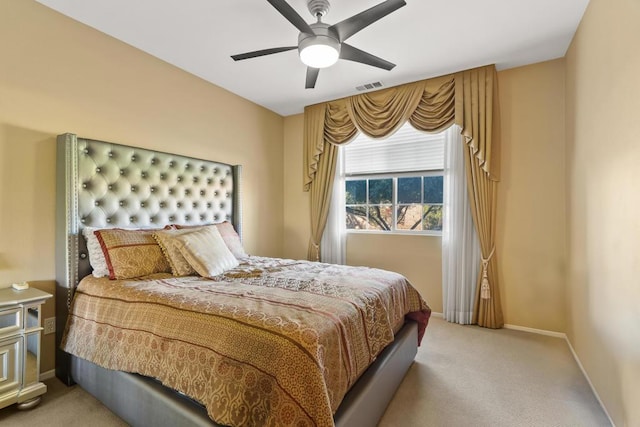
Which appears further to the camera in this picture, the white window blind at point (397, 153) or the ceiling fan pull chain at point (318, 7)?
the white window blind at point (397, 153)

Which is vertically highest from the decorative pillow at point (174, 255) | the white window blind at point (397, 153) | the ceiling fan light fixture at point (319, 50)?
the ceiling fan light fixture at point (319, 50)

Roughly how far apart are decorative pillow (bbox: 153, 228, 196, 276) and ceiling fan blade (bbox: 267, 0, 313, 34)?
68.3 inches

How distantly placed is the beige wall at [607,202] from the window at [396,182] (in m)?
1.24

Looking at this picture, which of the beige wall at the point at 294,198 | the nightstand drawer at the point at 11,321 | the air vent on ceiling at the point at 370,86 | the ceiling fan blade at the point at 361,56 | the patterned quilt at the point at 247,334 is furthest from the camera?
the beige wall at the point at 294,198

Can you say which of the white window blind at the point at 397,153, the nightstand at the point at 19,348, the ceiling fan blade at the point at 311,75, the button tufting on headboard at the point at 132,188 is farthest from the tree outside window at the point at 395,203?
the nightstand at the point at 19,348

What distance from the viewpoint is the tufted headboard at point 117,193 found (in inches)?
78.3

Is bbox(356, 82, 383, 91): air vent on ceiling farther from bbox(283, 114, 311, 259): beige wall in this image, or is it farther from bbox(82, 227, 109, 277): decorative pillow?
bbox(82, 227, 109, 277): decorative pillow

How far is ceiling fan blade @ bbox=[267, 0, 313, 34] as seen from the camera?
1623 mm

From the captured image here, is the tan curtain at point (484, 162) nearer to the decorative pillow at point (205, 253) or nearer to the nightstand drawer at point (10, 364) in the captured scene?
the decorative pillow at point (205, 253)

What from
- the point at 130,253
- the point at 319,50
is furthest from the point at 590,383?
the point at 130,253

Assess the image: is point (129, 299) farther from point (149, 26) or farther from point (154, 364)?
point (149, 26)

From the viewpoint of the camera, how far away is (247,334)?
1170 millimetres

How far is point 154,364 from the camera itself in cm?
138

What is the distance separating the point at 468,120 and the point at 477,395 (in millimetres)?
2448
